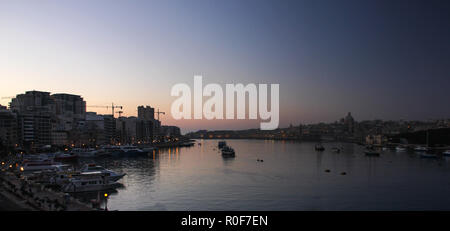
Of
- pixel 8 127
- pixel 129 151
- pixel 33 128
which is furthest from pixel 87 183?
pixel 33 128

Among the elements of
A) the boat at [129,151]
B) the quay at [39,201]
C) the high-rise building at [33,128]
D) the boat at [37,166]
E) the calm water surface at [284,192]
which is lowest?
the boat at [129,151]

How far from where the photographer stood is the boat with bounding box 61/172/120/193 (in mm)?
17859

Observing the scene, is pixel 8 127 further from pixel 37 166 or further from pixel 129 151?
pixel 37 166

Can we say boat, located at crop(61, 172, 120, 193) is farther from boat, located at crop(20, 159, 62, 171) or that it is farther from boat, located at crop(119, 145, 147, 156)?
boat, located at crop(119, 145, 147, 156)

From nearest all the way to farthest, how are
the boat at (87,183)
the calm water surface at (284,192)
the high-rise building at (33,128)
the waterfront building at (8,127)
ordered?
the calm water surface at (284,192) < the boat at (87,183) < the waterfront building at (8,127) < the high-rise building at (33,128)

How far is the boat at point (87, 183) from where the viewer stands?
58.6ft

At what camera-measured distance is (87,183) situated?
18281mm

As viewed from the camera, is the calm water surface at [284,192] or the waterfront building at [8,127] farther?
the waterfront building at [8,127]

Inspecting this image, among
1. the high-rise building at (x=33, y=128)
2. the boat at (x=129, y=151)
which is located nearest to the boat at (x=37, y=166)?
the boat at (x=129, y=151)

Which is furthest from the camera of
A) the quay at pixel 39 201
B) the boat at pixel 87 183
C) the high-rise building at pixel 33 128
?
the high-rise building at pixel 33 128

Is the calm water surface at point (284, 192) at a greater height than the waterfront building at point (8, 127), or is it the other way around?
the waterfront building at point (8, 127)

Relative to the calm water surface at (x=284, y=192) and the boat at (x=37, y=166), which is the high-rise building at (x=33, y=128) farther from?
the calm water surface at (x=284, y=192)

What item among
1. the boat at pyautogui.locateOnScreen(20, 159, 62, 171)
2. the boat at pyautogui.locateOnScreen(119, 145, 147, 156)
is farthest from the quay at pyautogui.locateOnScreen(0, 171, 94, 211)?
the boat at pyautogui.locateOnScreen(119, 145, 147, 156)
